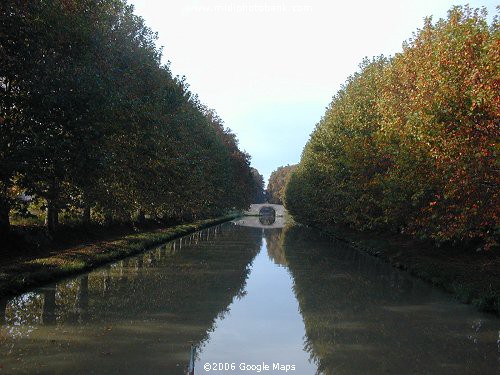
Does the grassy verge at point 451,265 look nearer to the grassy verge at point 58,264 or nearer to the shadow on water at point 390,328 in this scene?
the shadow on water at point 390,328

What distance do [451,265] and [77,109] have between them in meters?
19.3

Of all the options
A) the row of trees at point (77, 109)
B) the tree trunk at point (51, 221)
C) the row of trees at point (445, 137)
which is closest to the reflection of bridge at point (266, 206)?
the row of trees at point (77, 109)

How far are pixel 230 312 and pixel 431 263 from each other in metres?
14.3

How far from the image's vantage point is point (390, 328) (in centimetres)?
1378

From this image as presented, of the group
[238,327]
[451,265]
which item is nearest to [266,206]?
[451,265]

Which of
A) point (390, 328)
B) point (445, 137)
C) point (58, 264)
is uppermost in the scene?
point (445, 137)

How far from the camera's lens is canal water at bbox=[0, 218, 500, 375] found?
1010cm

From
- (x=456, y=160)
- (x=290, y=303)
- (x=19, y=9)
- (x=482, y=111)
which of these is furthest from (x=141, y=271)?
(x=482, y=111)

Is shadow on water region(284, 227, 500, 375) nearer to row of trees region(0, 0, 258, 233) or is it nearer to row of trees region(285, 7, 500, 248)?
row of trees region(285, 7, 500, 248)

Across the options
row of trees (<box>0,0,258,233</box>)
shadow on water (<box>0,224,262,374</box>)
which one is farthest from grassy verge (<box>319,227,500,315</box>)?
row of trees (<box>0,0,258,233</box>)

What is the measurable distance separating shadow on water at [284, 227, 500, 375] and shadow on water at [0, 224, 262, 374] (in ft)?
9.72

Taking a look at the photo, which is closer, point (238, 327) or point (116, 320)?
point (116, 320)

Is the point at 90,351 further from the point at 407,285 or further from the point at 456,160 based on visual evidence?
the point at 407,285

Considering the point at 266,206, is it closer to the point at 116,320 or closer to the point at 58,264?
the point at 58,264
